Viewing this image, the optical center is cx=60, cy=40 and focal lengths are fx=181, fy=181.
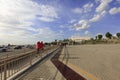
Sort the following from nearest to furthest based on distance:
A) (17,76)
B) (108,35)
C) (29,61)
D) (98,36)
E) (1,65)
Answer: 1. (1,65)
2. (17,76)
3. (29,61)
4. (108,35)
5. (98,36)

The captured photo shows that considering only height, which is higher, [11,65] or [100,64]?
[11,65]

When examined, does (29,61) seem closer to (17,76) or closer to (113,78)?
(17,76)

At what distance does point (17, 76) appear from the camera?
945 cm

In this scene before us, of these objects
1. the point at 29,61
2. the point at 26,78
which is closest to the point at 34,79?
the point at 26,78

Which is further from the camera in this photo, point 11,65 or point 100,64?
point 100,64

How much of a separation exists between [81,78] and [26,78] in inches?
108

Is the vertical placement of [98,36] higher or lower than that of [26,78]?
higher

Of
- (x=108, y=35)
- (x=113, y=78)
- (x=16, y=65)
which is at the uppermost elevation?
(x=108, y=35)

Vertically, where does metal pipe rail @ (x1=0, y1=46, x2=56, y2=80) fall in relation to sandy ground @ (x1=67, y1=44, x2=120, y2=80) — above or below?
above

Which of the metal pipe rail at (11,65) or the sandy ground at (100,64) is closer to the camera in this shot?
the metal pipe rail at (11,65)

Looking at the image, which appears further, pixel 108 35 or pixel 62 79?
pixel 108 35

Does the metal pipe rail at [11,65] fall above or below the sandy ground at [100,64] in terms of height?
above

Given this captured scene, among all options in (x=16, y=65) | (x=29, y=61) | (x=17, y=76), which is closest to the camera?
(x=17, y=76)

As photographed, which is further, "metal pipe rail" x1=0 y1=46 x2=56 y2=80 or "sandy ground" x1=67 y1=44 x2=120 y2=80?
"sandy ground" x1=67 y1=44 x2=120 y2=80
